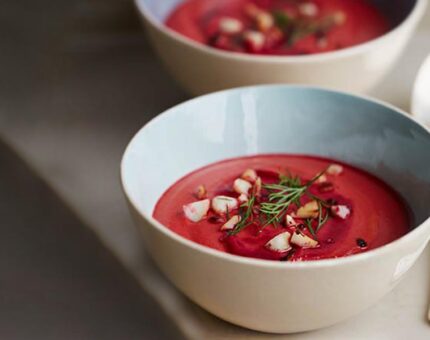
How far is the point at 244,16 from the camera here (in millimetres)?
1042

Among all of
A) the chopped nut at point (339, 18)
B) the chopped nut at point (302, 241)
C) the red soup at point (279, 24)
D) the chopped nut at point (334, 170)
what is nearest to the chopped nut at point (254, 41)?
the red soup at point (279, 24)

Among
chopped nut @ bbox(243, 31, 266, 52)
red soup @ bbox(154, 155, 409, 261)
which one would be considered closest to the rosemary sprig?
red soup @ bbox(154, 155, 409, 261)

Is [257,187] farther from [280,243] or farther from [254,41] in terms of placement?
[254,41]

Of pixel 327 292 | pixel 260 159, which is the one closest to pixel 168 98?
pixel 260 159

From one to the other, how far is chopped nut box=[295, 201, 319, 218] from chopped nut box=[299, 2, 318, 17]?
0.39 metres

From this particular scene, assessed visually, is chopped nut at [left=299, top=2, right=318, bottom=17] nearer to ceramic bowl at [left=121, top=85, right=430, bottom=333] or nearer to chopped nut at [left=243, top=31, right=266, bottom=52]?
chopped nut at [left=243, top=31, right=266, bottom=52]

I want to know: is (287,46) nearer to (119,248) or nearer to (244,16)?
(244,16)

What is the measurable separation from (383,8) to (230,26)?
7.8 inches

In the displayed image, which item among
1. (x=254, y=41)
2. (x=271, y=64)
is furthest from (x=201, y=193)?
(x=254, y=41)

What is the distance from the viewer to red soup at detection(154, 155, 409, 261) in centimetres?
67

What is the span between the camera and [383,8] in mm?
1061

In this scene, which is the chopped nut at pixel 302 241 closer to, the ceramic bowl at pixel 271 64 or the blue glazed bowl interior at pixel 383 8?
the ceramic bowl at pixel 271 64

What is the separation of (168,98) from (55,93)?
0.13 metres

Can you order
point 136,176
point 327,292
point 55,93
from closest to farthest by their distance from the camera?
1. point 327,292
2. point 136,176
3. point 55,93
